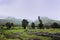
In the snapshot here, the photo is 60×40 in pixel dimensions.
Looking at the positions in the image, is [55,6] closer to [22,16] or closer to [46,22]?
[46,22]

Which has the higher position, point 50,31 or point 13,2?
point 13,2

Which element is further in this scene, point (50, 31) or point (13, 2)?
point (13, 2)

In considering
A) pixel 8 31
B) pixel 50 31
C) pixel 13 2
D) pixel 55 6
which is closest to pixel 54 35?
pixel 50 31

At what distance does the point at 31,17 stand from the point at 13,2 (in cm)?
116

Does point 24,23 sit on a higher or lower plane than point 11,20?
lower

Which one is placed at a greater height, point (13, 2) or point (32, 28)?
point (13, 2)

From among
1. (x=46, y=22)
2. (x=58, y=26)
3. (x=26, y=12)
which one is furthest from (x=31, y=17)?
(x=58, y=26)

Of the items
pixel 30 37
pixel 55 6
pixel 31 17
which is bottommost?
pixel 30 37

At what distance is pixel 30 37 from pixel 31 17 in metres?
0.97

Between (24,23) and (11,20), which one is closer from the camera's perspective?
(24,23)

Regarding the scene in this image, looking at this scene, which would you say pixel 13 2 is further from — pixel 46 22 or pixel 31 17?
pixel 46 22

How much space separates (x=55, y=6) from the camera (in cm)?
699

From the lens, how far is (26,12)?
6742 millimetres

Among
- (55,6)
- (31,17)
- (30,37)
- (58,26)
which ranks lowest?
(30,37)
